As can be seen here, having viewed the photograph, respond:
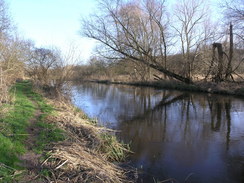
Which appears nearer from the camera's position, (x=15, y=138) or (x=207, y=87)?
(x=15, y=138)

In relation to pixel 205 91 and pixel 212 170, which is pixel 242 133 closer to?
pixel 212 170

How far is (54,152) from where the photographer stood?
5457 mm

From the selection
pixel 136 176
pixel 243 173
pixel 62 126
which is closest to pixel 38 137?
pixel 62 126

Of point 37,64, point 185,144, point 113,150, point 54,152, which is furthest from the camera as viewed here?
point 37,64

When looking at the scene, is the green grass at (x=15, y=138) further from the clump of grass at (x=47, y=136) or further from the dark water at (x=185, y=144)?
the dark water at (x=185, y=144)

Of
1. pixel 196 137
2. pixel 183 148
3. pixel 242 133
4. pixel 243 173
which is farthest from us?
pixel 242 133

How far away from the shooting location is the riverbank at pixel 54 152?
14.8 ft

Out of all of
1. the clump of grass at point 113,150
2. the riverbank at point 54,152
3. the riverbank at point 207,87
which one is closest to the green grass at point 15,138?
the riverbank at point 54,152

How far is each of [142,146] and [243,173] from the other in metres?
3.13

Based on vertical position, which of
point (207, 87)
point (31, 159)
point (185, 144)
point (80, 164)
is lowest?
point (185, 144)

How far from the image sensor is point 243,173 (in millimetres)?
5957

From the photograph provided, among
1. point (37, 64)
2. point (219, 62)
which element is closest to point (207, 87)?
point (219, 62)

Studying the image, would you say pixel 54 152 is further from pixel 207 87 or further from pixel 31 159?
pixel 207 87

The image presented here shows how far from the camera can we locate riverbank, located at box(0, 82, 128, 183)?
4523 millimetres
